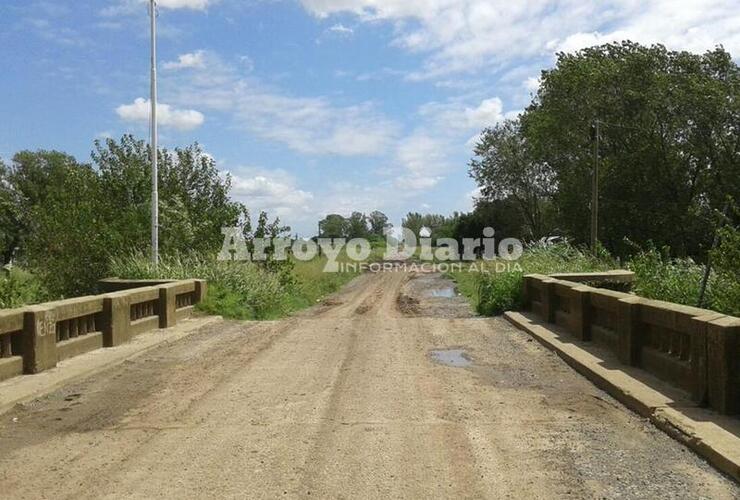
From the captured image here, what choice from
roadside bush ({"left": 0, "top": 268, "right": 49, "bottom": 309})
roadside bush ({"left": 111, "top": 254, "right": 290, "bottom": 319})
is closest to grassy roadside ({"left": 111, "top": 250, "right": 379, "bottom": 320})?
roadside bush ({"left": 111, "top": 254, "right": 290, "bottom": 319})

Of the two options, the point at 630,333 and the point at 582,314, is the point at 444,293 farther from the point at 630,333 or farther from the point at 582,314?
the point at 630,333

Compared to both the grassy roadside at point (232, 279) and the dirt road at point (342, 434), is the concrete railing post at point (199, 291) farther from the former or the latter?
the dirt road at point (342, 434)

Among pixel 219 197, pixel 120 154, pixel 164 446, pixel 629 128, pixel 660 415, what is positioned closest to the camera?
pixel 164 446

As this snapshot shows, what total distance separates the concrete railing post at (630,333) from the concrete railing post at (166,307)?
28.8 ft

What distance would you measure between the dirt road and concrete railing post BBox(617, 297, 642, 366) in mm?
822

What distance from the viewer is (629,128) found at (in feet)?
149

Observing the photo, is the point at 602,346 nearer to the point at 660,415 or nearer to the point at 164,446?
the point at 660,415

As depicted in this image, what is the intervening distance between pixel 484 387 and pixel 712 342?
2.65 meters

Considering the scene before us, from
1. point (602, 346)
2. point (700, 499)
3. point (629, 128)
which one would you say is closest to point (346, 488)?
point (700, 499)

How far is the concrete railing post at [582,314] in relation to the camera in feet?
37.5

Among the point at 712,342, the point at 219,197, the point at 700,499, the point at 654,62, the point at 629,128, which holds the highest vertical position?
the point at 654,62

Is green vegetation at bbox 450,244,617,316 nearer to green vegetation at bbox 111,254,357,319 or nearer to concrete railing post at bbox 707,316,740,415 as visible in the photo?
green vegetation at bbox 111,254,357,319

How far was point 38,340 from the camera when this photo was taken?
29.8ft

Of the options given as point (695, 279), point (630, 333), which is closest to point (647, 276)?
point (695, 279)
